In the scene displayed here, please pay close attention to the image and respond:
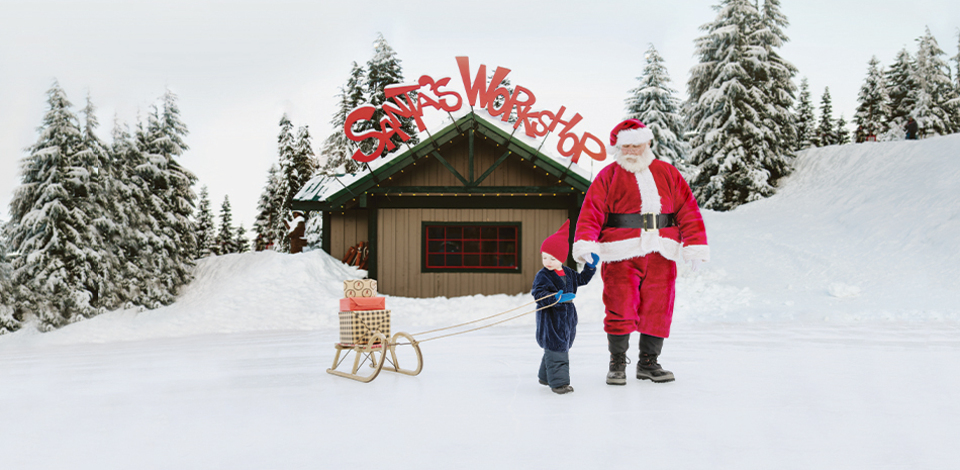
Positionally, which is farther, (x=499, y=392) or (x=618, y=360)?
(x=618, y=360)

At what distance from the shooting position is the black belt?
5.10 metres

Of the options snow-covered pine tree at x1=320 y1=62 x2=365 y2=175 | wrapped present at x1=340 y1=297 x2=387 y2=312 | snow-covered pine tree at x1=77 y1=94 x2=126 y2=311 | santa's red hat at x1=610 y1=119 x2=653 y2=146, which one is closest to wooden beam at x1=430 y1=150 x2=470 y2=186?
snow-covered pine tree at x1=77 y1=94 x2=126 y2=311

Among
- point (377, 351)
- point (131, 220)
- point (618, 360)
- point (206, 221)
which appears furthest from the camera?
point (206, 221)

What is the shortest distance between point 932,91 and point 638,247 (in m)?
36.1

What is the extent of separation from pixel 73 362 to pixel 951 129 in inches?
1517

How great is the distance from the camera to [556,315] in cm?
483

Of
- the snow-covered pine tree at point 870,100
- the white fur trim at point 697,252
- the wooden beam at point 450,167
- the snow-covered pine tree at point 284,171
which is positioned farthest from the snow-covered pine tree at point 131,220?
the snow-covered pine tree at point 870,100

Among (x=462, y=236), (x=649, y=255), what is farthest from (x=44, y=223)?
(x=649, y=255)

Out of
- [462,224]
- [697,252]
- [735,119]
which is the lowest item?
[697,252]

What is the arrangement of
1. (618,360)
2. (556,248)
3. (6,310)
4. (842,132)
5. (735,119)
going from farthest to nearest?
(842,132), (735,119), (6,310), (618,360), (556,248)

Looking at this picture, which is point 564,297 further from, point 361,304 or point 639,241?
point 361,304

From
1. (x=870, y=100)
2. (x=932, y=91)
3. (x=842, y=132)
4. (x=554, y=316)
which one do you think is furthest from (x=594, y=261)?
(x=842, y=132)

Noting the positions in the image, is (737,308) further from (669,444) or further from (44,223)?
(44,223)

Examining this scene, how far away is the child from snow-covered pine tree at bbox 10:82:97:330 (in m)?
12.3
